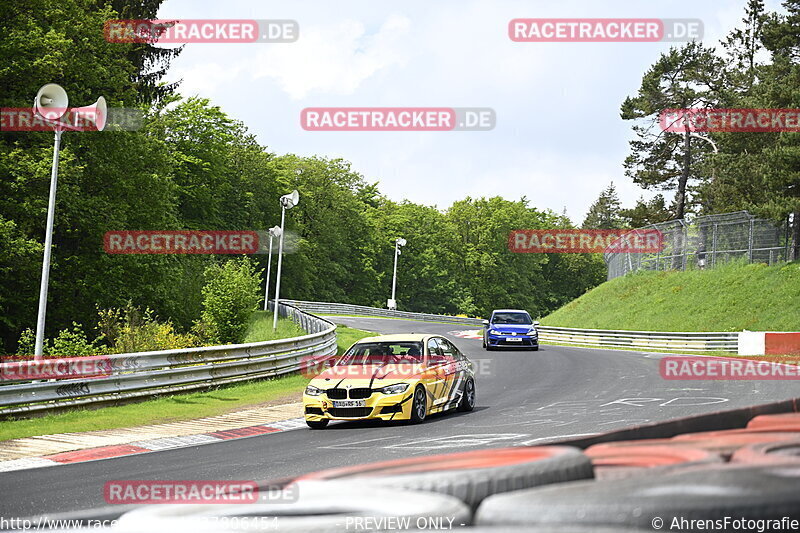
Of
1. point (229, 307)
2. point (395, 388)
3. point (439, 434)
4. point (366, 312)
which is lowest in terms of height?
point (439, 434)

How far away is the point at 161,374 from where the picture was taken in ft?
57.1

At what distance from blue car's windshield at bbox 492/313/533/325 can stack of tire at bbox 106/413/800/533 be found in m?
34.6

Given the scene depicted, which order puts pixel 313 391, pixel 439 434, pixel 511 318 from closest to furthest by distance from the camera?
pixel 439 434 → pixel 313 391 → pixel 511 318

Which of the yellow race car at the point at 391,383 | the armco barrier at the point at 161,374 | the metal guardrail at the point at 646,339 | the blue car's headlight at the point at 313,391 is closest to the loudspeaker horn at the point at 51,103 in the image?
the armco barrier at the point at 161,374

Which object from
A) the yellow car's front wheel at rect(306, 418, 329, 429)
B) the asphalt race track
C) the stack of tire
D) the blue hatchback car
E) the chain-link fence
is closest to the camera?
the stack of tire

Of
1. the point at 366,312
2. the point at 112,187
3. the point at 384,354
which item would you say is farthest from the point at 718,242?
the point at 366,312

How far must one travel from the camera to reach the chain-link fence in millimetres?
45350

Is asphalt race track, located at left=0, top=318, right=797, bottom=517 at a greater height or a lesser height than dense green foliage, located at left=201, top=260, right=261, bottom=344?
lesser

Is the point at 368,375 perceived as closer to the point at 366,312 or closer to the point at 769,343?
the point at 769,343

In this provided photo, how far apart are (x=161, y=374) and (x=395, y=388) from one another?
588 cm

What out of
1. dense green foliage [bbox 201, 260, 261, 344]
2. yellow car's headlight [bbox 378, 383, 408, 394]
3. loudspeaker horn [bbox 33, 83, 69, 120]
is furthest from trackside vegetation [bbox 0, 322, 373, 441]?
dense green foliage [bbox 201, 260, 261, 344]

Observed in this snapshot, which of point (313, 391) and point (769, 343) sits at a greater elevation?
point (769, 343)

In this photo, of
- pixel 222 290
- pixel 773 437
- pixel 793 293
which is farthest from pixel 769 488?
pixel 793 293

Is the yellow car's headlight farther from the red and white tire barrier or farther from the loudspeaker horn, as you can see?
the red and white tire barrier
